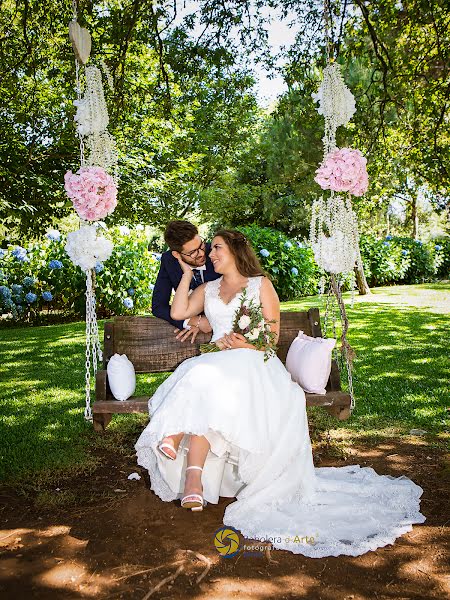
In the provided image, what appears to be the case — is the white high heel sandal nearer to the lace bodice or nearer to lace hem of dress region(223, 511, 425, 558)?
lace hem of dress region(223, 511, 425, 558)

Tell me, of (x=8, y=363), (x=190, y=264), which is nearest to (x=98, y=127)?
(x=190, y=264)

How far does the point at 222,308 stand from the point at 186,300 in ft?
1.10

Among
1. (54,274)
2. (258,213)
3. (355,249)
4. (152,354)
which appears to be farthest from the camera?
(258,213)

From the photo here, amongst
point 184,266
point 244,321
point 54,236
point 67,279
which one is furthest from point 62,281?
point 244,321

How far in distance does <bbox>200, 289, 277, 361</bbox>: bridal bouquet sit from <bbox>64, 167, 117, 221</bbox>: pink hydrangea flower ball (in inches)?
53.7

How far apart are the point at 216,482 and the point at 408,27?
6.63m

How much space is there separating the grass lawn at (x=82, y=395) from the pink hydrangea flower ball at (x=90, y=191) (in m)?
1.86

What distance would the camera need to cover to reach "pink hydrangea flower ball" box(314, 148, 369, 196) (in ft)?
13.0

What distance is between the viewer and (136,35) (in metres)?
6.64

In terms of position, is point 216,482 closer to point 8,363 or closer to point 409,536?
point 409,536

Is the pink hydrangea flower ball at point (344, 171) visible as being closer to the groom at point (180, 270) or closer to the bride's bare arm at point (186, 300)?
the groom at point (180, 270)

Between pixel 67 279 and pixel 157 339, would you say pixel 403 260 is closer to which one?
pixel 67 279

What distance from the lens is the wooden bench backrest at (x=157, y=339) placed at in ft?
14.1

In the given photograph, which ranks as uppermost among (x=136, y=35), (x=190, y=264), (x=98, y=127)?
(x=136, y=35)
